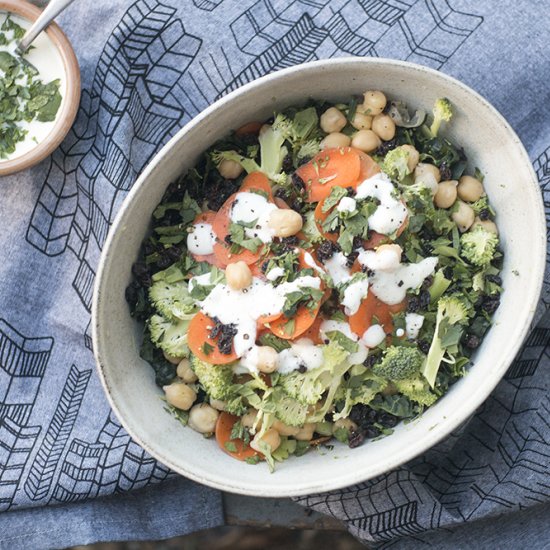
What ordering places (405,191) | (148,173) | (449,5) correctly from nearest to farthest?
1. (148,173)
2. (405,191)
3. (449,5)

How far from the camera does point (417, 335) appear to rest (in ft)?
7.38

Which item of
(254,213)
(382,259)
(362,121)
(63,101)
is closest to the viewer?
(382,259)

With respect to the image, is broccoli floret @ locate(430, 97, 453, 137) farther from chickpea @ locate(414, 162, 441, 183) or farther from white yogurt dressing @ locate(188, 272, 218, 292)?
white yogurt dressing @ locate(188, 272, 218, 292)

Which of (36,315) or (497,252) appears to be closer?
(497,252)

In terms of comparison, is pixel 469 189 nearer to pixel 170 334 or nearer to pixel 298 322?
pixel 298 322

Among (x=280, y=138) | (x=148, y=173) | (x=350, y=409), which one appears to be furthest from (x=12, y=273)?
(x=350, y=409)

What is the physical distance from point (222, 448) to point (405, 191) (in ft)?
2.83

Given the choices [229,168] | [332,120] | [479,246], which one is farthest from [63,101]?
[479,246]

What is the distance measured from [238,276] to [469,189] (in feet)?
2.28

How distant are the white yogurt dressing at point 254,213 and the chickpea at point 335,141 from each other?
23 cm

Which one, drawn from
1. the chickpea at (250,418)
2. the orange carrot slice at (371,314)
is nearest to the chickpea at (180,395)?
the chickpea at (250,418)

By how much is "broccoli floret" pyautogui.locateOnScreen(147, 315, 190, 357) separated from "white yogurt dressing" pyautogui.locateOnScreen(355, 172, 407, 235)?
0.58 m

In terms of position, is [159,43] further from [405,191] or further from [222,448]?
[222,448]

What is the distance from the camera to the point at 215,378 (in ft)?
7.22
